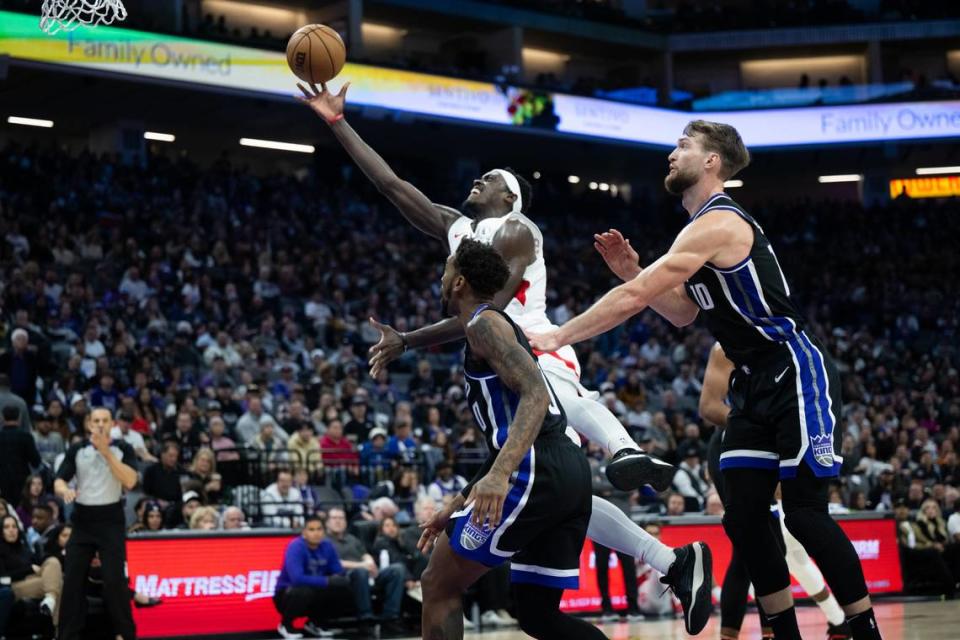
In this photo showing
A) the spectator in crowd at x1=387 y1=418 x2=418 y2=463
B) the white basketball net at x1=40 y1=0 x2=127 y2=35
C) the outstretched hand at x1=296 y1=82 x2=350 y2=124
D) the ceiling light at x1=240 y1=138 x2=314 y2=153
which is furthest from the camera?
the ceiling light at x1=240 y1=138 x2=314 y2=153

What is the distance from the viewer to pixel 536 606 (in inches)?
197

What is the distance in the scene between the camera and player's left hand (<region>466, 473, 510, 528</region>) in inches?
185

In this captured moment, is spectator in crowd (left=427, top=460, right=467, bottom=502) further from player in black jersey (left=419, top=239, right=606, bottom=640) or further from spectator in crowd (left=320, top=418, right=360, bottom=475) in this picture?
player in black jersey (left=419, top=239, right=606, bottom=640)

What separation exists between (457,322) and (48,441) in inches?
384

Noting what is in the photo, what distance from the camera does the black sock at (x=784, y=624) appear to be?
5.64 metres

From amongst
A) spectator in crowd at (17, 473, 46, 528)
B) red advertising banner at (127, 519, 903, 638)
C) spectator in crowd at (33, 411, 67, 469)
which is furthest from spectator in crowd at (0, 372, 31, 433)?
red advertising banner at (127, 519, 903, 638)

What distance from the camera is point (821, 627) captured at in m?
11.1

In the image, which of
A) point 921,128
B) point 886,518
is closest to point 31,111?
point 886,518

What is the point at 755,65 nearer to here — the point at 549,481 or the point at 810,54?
the point at 810,54

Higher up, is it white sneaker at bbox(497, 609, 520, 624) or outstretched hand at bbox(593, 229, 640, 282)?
outstretched hand at bbox(593, 229, 640, 282)

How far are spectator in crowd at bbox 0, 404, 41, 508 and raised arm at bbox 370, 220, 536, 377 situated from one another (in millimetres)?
7622

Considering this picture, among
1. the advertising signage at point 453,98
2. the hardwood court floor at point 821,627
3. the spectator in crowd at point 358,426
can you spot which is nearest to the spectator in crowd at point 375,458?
the spectator in crowd at point 358,426

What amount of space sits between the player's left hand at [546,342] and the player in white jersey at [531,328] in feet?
0.98

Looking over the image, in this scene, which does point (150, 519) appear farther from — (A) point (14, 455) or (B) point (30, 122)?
(B) point (30, 122)
